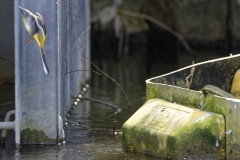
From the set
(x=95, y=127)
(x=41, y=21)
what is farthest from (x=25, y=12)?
(x=95, y=127)

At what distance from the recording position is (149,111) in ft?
21.6

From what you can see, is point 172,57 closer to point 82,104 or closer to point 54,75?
point 82,104

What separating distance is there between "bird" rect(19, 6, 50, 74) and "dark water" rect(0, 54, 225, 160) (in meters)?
0.79

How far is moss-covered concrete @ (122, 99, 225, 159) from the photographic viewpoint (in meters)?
5.95

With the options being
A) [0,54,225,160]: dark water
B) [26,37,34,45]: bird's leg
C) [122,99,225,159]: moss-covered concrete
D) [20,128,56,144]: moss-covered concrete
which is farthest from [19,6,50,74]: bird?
[122,99,225,159]: moss-covered concrete

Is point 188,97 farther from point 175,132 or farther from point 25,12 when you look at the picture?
point 25,12

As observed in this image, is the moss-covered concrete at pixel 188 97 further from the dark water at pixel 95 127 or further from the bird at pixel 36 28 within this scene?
the bird at pixel 36 28

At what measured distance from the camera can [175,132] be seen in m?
6.04

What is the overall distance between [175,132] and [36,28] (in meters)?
1.65

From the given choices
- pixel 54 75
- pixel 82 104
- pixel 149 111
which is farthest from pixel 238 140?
pixel 82 104

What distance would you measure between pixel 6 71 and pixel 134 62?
25.6ft

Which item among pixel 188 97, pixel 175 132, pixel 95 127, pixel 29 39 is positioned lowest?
pixel 95 127

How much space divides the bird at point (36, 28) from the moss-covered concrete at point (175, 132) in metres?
1.05

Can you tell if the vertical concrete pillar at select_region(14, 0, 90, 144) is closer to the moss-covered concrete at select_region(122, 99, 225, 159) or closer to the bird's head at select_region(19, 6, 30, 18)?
the bird's head at select_region(19, 6, 30, 18)
